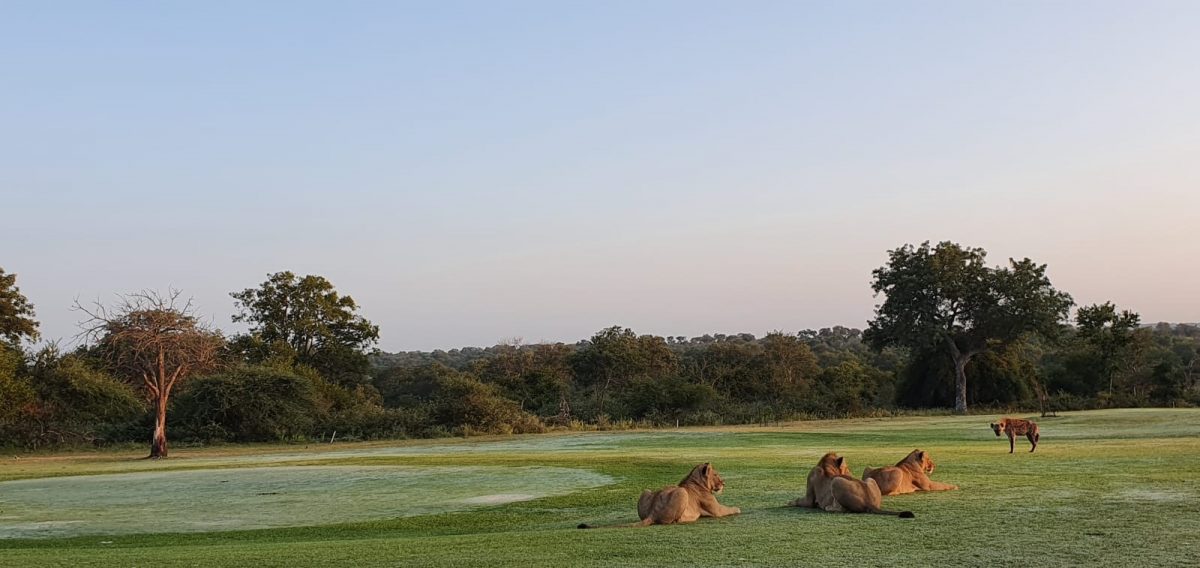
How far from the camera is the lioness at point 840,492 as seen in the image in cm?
1148

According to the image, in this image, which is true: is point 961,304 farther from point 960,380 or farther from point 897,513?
point 897,513

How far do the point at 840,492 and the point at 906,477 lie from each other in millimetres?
2157

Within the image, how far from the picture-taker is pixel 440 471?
23.4 m

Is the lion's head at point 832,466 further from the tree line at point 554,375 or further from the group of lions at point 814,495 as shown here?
the tree line at point 554,375

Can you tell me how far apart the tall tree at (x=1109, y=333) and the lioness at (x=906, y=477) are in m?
55.3

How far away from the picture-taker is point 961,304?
213ft

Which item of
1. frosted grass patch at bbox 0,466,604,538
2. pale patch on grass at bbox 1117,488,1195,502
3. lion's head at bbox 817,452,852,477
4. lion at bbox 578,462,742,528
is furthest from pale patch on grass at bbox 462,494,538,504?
pale patch on grass at bbox 1117,488,1195,502

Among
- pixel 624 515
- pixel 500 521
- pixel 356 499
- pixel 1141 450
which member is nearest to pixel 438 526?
pixel 500 521

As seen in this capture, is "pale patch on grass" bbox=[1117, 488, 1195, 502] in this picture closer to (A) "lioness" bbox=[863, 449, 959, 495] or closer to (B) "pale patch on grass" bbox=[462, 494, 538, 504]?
(A) "lioness" bbox=[863, 449, 959, 495]

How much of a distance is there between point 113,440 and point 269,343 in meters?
23.5

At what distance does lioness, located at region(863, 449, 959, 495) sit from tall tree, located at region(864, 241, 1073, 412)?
51035 millimetres

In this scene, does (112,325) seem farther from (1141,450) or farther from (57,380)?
(1141,450)

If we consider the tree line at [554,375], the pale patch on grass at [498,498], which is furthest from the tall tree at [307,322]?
the pale patch on grass at [498,498]

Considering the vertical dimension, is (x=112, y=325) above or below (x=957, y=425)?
above
